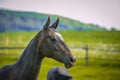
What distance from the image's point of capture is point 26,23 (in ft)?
29.6

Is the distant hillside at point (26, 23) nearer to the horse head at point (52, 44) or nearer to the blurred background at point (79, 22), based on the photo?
the blurred background at point (79, 22)

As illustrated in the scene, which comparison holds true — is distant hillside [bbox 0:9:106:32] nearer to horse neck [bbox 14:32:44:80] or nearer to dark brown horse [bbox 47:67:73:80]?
dark brown horse [bbox 47:67:73:80]

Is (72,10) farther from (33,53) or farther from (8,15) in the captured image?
(33,53)

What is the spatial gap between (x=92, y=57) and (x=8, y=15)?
3.28m

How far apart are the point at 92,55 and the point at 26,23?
8.84ft

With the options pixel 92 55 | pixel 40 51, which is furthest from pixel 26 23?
pixel 40 51

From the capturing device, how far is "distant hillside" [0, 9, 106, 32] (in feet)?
26.4

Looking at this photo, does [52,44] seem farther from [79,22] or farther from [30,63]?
[79,22]

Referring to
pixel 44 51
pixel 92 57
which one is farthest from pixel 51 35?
pixel 92 57

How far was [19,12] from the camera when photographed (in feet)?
27.2

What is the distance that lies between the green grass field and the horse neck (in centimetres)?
497


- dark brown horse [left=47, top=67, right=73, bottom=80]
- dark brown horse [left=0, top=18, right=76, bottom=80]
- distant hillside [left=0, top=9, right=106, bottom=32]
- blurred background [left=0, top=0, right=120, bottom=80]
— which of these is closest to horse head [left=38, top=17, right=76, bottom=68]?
dark brown horse [left=0, top=18, right=76, bottom=80]

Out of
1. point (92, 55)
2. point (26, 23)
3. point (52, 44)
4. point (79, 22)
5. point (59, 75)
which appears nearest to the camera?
point (52, 44)

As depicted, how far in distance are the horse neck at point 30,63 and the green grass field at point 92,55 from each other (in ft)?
16.3
